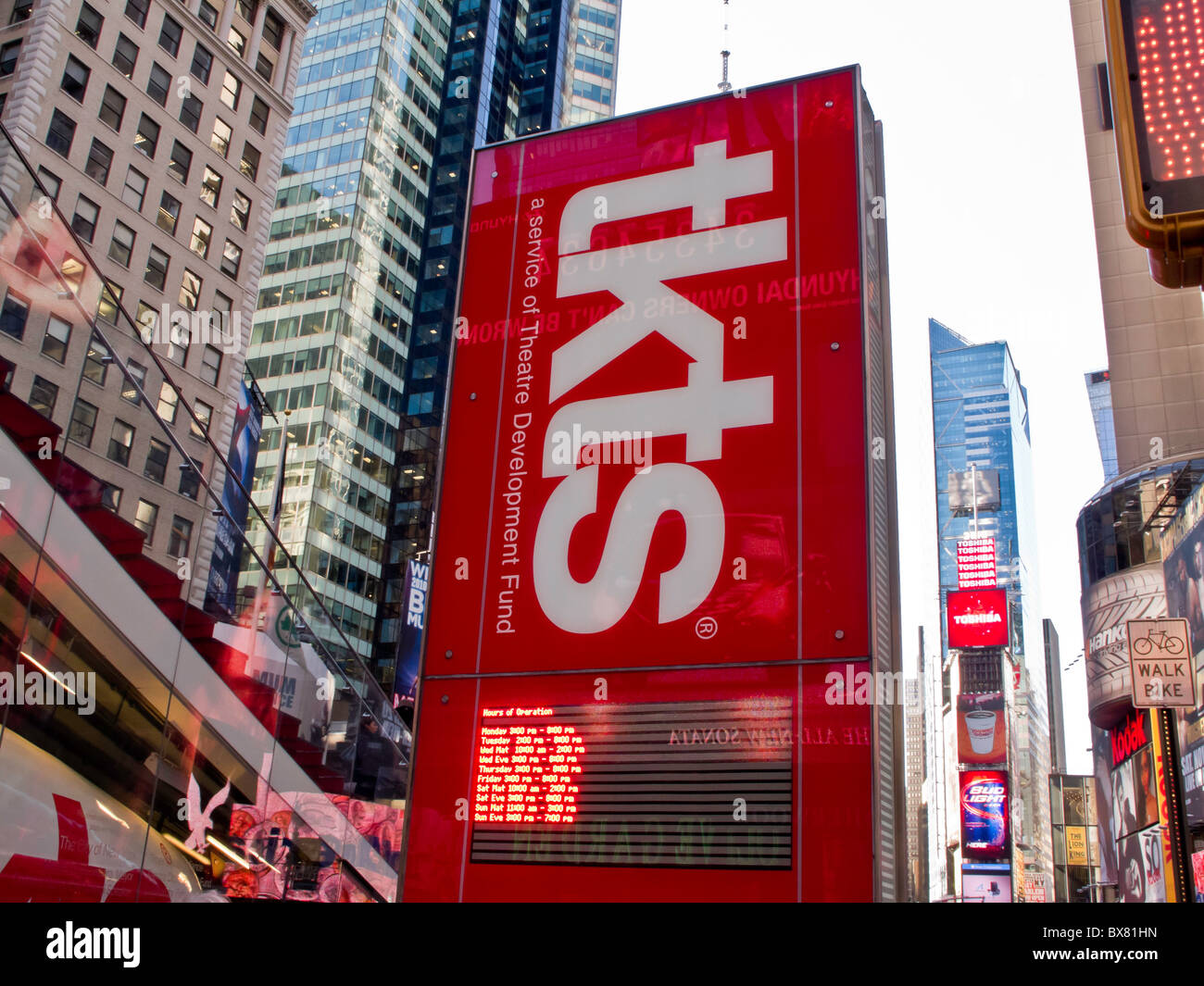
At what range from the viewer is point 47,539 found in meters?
8.05

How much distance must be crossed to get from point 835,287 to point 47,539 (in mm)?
6539

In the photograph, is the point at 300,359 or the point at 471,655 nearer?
the point at 471,655

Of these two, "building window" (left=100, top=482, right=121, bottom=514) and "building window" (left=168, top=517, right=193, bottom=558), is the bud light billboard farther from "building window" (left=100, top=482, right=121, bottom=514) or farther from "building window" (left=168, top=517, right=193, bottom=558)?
"building window" (left=100, top=482, right=121, bottom=514)

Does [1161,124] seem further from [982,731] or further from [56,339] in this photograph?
[982,731]

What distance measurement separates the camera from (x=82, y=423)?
28.2 feet

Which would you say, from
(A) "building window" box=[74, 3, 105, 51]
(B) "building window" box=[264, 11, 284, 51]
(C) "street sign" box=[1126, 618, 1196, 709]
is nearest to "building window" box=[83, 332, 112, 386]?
(C) "street sign" box=[1126, 618, 1196, 709]

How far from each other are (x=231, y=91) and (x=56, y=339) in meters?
52.3

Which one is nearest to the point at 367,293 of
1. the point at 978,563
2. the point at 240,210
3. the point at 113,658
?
the point at 240,210

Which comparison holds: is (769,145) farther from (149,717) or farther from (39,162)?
(39,162)

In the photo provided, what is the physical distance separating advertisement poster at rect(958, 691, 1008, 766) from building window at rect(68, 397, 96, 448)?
293 ft

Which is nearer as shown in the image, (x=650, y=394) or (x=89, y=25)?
(x=650, y=394)

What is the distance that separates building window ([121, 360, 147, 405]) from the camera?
9.10 metres

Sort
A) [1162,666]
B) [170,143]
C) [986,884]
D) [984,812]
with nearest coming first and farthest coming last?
[1162,666] → [170,143] → [984,812] → [986,884]
